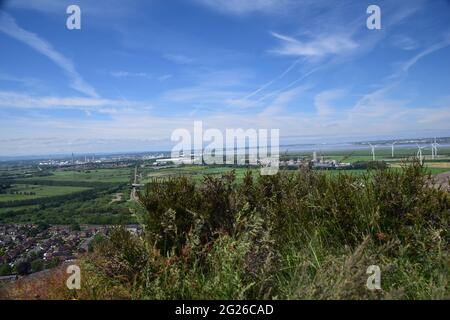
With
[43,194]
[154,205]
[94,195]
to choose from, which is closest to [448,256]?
[154,205]

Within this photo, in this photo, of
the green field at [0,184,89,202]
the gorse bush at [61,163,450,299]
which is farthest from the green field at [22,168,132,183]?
the gorse bush at [61,163,450,299]

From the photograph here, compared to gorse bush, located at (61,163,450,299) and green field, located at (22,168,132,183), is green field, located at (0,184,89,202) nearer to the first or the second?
green field, located at (22,168,132,183)

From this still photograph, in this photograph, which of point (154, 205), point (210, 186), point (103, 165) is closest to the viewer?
point (154, 205)

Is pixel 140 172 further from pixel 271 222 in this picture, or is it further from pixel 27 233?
pixel 271 222

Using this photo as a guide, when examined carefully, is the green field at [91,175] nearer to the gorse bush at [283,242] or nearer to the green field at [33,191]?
the green field at [33,191]

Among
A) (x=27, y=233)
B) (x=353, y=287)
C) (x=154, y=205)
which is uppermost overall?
(x=154, y=205)

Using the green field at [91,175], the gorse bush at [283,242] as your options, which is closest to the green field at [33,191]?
the green field at [91,175]

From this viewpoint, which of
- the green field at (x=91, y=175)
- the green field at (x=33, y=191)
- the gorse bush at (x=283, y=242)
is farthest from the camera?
the green field at (x=91, y=175)

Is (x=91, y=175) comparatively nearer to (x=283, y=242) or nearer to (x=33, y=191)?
(x=33, y=191)

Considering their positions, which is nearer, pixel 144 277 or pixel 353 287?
pixel 353 287
